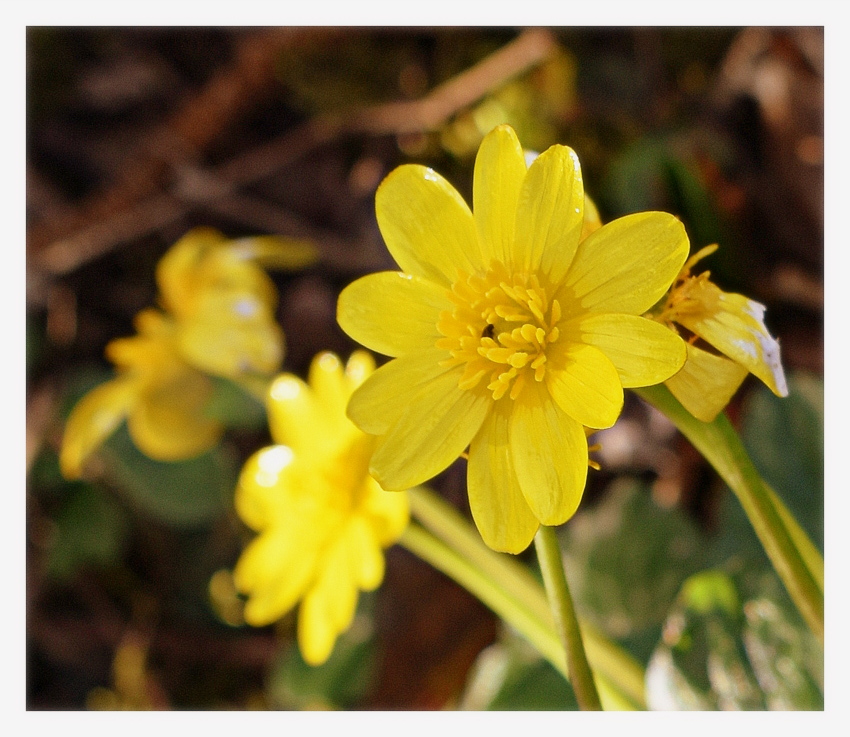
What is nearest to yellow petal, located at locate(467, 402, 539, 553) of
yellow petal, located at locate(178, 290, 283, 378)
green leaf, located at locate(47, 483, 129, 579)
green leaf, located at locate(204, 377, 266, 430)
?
yellow petal, located at locate(178, 290, 283, 378)

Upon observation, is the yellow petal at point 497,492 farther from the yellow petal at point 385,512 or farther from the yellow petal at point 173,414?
the yellow petal at point 173,414

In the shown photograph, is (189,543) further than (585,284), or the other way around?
(189,543)

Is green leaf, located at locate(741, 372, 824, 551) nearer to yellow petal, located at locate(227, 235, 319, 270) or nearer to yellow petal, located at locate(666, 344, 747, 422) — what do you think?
yellow petal, located at locate(666, 344, 747, 422)

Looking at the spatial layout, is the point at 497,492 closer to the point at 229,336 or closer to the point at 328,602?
the point at 328,602

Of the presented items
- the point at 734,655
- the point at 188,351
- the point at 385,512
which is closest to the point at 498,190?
the point at 385,512

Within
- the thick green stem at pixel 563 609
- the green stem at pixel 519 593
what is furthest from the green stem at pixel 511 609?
the thick green stem at pixel 563 609

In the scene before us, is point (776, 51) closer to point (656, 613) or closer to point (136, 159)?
point (656, 613)
